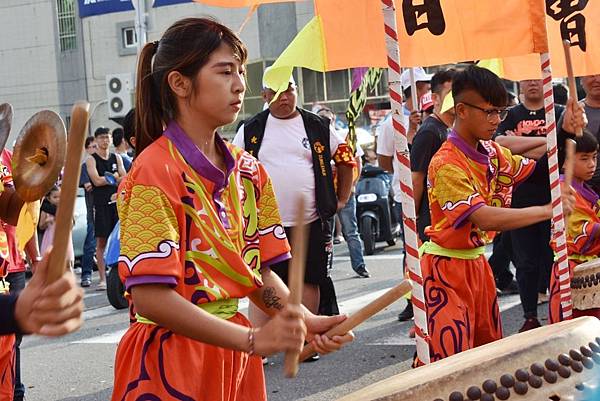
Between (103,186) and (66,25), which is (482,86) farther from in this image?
(66,25)

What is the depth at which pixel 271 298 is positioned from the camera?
341 cm

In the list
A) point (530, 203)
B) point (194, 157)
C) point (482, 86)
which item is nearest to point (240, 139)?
point (530, 203)

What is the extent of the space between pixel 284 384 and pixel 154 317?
3.87 m

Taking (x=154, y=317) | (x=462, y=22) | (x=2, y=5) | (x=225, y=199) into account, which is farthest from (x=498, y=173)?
(x=2, y=5)

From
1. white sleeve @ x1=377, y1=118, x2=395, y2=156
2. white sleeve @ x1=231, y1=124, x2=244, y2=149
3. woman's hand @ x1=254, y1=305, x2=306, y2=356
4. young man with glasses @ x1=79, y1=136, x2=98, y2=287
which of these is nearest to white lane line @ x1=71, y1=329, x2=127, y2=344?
white sleeve @ x1=231, y1=124, x2=244, y2=149

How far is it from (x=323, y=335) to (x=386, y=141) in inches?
236

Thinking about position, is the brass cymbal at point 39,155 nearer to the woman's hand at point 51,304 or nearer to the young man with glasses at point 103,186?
the woman's hand at point 51,304

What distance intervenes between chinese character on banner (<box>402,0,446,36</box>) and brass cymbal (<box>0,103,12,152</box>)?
2.06 meters

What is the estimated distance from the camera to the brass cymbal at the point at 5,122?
15.2 feet

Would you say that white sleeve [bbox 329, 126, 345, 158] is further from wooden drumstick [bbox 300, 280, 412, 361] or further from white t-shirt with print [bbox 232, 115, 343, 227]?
wooden drumstick [bbox 300, 280, 412, 361]

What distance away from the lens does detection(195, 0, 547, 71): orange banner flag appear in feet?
17.8

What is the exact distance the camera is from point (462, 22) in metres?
5.56

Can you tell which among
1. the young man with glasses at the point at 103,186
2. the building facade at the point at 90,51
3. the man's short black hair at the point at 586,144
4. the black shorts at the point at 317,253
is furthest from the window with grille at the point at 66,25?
the man's short black hair at the point at 586,144

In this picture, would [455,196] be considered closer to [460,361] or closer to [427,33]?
[427,33]
